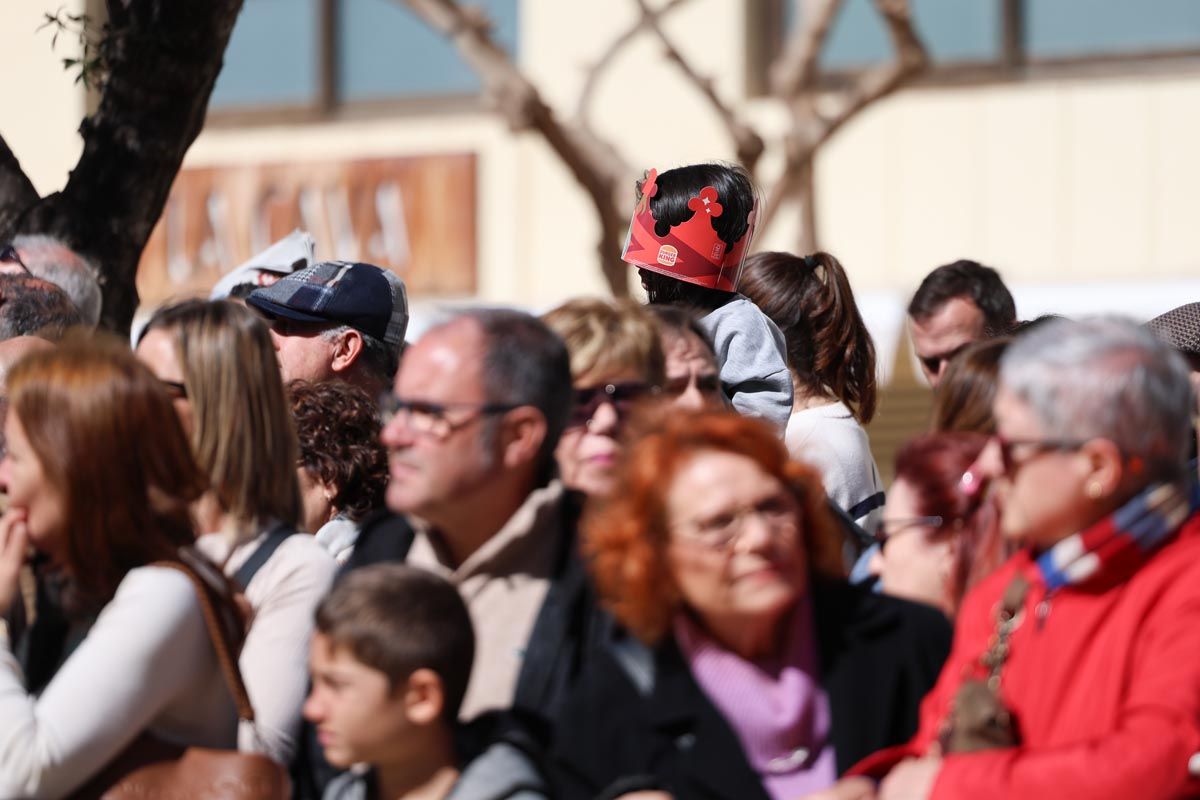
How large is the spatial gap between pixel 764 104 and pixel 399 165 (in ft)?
8.80

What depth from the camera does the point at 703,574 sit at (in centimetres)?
317

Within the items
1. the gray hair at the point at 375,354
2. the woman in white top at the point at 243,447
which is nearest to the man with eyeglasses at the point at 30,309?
the gray hair at the point at 375,354

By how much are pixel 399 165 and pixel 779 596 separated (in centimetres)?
1158

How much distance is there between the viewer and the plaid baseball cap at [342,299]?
541cm

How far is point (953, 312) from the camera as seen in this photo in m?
5.98

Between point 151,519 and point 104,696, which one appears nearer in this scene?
point 104,696

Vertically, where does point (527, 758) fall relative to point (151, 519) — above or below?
below

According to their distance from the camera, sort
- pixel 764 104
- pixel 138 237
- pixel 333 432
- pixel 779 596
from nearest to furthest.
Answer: pixel 779 596 → pixel 333 432 → pixel 138 237 → pixel 764 104

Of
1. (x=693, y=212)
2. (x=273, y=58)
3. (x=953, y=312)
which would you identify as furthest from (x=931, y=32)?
(x=693, y=212)

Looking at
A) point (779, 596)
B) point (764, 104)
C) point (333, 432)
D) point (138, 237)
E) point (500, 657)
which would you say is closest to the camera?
point (779, 596)

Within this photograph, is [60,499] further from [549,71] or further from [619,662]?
[549,71]

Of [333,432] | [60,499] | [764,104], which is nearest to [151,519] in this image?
[60,499]

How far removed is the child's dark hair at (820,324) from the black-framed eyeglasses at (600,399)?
151 cm

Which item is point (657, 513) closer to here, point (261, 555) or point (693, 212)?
point (261, 555)
